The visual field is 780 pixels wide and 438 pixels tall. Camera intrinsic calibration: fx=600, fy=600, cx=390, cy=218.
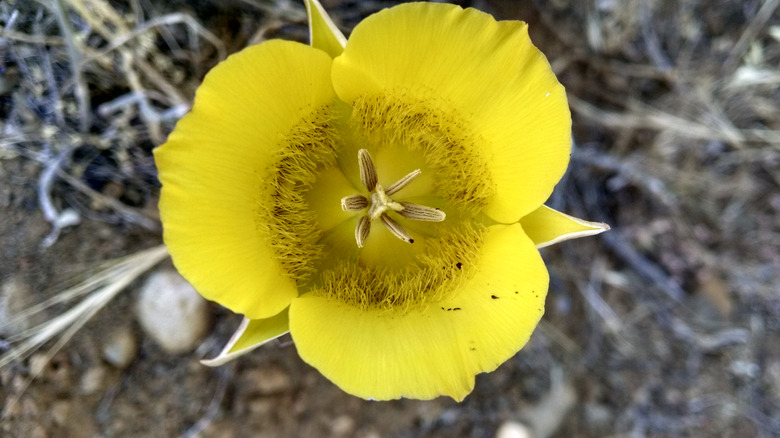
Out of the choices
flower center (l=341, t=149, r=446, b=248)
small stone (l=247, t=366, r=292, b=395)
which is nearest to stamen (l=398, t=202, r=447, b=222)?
flower center (l=341, t=149, r=446, b=248)

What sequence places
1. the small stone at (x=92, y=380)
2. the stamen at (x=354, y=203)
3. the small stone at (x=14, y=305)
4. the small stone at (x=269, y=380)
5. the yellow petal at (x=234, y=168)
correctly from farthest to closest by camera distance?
1. the small stone at (x=269, y=380)
2. the small stone at (x=92, y=380)
3. the small stone at (x=14, y=305)
4. the stamen at (x=354, y=203)
5. the yellow petal at (x=234, y=168)

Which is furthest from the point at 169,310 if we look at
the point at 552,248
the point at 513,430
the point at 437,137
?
the point at 552,248

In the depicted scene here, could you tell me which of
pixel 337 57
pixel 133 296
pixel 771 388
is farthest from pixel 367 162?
pixel 771 388

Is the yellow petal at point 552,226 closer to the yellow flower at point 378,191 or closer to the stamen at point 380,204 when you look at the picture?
the yellow flower at point 378,191

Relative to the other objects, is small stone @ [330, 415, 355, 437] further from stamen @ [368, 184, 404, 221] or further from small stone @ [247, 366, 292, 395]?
stamen @ [368, 184, 404, 221]

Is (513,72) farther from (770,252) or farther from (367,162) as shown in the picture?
(770,252)

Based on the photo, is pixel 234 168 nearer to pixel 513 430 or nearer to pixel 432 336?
pixel 432 336

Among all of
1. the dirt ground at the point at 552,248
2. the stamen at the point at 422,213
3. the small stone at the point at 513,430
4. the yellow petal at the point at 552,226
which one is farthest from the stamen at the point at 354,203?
the small stone at the point at 513,430
